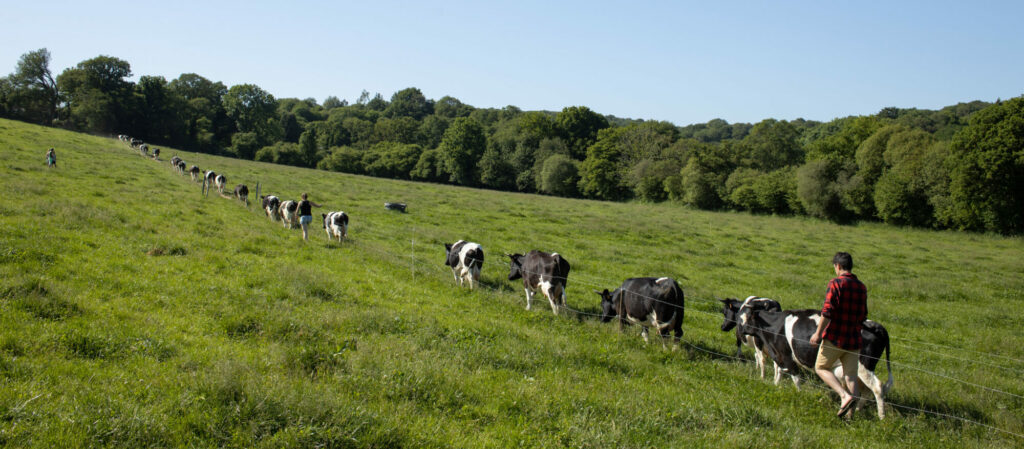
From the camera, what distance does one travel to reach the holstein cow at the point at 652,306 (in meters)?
9.48

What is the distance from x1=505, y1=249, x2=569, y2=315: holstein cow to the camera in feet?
37.8

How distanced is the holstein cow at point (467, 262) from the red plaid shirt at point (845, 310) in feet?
27.4

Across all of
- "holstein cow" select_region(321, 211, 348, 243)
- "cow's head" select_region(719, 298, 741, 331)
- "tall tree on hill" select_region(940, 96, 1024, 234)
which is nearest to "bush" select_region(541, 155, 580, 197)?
"tall tree on hill" select_region(940, 96, 1024, 234)

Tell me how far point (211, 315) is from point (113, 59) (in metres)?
93.1

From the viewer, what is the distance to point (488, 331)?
886 centimetres

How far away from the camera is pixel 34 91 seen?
2697 inches

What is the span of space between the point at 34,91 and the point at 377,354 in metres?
90.5

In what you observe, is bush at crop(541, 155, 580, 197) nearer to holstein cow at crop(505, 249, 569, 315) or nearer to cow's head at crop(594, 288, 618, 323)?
holstein cow at crop(505, 249, 569, 315)

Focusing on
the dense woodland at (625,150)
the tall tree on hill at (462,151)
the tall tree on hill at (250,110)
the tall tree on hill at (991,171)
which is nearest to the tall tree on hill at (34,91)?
the dense woodland at (625,150)

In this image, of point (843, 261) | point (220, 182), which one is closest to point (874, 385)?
point (843, 261)

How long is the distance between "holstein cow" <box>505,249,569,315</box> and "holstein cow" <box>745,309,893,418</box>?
4.12 meters

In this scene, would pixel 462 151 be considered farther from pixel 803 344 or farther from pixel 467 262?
pixel 803 344

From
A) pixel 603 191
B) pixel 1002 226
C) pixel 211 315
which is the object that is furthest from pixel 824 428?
pixel 603 191

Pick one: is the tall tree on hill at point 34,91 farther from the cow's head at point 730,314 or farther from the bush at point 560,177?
the cow's head at point 730,314
